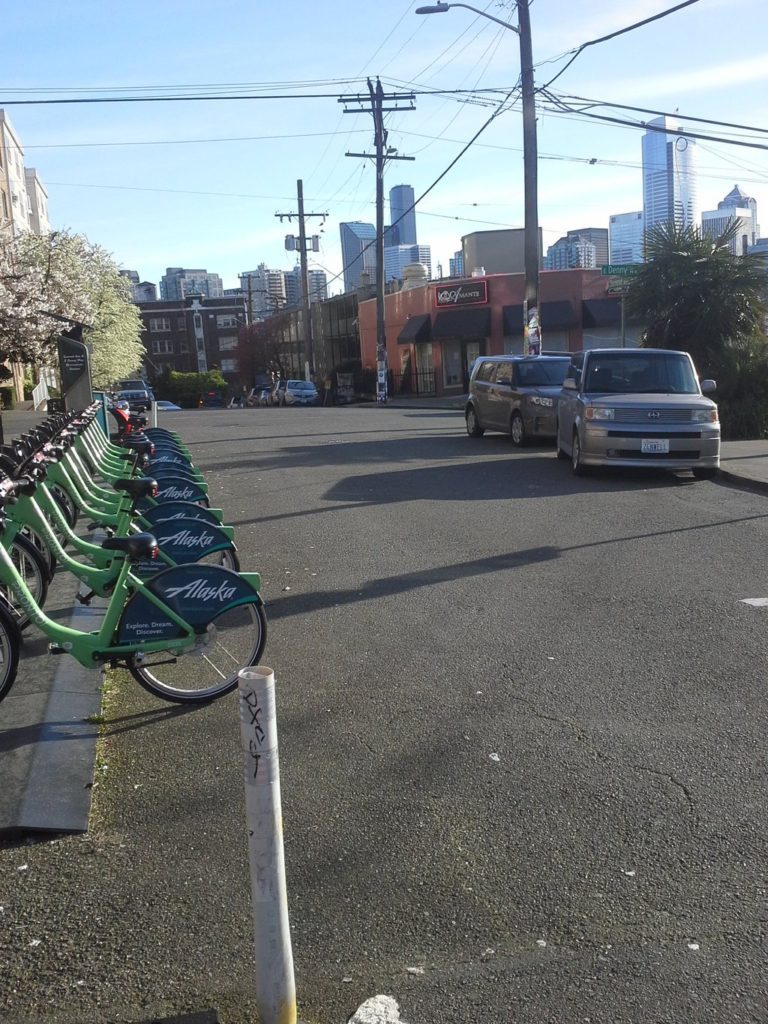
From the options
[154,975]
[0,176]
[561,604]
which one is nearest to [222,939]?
[154,975]

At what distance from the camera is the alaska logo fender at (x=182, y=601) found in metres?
5.41

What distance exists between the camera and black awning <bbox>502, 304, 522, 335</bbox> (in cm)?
5012

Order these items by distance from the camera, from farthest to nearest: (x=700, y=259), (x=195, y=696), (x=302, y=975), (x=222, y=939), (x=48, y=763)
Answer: (x=700, y=259) → (x=195, y=696) → (x=48, y=763) → (x=222, y=939) → (x=302, y=975)

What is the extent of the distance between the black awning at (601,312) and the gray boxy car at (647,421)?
114 ft

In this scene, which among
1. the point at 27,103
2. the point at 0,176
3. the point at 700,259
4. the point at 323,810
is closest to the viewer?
the point at 323,810

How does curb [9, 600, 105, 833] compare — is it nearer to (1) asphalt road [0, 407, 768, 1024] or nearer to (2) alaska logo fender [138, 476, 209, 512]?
(1) asphalt road [0, 407, 768, 1024]

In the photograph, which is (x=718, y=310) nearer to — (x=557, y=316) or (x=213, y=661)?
(x=213, y=661)

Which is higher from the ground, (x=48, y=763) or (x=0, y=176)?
(x=0, y=176)

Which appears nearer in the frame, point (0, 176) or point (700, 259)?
point (700, 259)

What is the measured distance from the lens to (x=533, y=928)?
11.5 feet

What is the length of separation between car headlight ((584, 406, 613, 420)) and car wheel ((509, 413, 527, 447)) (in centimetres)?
428

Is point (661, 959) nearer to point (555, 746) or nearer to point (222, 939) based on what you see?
point (222, 939)

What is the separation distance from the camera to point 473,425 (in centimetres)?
2161

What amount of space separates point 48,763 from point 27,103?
21154 mm
